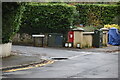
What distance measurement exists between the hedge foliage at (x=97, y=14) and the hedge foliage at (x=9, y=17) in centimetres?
1723

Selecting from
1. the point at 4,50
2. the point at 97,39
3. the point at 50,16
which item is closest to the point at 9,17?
the point at 4,50

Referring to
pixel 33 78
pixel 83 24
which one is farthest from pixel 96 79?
pixel 83 24

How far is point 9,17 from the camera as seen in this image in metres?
14.6

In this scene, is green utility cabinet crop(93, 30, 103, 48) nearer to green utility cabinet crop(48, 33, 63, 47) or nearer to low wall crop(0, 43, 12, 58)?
green utility cabinet crop(48, 33, 63, 47)

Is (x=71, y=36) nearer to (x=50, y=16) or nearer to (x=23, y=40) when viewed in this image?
(x=50, y=16)

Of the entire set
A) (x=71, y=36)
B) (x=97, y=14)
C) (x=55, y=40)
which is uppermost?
(x=97, y=14)

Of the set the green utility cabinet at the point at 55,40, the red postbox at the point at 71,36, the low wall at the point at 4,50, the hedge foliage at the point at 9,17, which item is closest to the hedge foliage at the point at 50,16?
the red postbox at the point at 71,36

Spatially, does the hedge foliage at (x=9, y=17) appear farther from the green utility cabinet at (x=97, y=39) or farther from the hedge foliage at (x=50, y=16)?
the green utility cabinet at (x=97, y=39)

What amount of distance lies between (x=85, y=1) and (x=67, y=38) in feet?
43.4

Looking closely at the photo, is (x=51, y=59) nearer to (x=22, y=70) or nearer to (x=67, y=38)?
(x=22, y=70)

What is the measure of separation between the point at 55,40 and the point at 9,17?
26.3 ft

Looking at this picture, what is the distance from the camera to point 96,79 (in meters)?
9.75

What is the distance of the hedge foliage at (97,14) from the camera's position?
105 ft

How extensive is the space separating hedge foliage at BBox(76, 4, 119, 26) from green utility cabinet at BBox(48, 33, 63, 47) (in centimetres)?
1011
